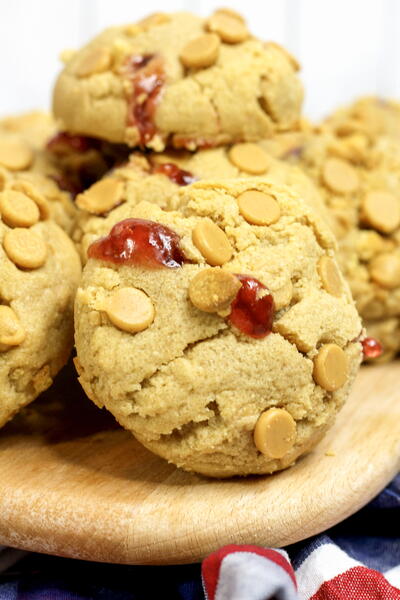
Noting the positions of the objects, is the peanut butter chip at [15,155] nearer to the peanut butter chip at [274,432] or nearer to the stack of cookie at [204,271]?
the stack of cookie at [204,271]

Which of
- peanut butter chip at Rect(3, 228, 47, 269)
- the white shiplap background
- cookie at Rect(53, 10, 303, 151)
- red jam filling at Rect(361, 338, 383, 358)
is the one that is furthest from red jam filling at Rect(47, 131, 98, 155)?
the white shiplap background

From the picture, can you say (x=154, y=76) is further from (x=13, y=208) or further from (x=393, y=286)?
(x=393, y=286)

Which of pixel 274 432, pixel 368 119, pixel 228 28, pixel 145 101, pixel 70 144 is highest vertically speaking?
pixel 228 28

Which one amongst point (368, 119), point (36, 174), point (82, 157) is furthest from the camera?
point (368, 119)

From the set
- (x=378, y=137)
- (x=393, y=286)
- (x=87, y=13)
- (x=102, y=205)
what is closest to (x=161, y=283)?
(x=102, y=205)

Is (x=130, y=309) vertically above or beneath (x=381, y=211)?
above

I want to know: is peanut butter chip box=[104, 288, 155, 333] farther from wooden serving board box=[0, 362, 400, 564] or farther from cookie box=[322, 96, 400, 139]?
cookie box=[322, 96, 400, 139]

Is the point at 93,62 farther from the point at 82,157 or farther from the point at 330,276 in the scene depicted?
the point at 330,276

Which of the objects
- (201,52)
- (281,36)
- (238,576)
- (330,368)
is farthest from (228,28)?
(281,36)
